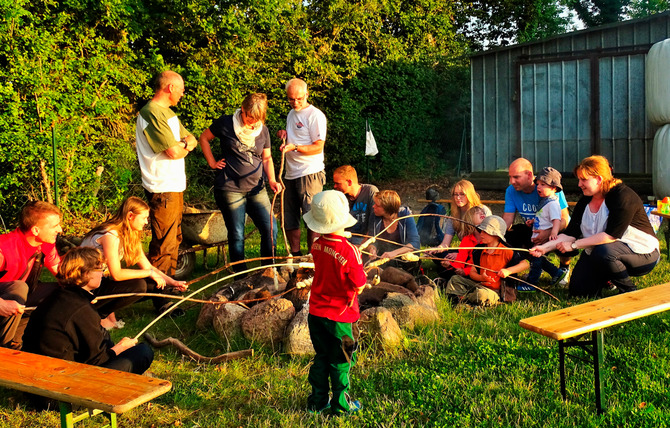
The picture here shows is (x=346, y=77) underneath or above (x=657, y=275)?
above

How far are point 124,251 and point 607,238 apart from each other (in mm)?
4020

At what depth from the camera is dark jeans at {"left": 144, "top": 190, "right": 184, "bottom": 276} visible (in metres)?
5.68

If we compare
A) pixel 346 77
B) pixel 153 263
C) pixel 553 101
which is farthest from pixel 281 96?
pixel 153 263

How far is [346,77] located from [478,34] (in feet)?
24.0

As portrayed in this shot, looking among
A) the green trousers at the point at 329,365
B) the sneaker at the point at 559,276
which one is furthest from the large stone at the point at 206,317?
the sneaker at the point at 559,276

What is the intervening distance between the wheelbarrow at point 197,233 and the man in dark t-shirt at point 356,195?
1.45 metres

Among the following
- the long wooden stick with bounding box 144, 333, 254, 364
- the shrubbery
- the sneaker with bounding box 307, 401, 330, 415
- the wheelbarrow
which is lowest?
the sneaker with bounding box 307, 401, 330, 415

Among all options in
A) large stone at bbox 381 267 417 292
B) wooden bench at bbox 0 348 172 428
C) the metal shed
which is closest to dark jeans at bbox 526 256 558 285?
large stone at bbox 381 267 417 292

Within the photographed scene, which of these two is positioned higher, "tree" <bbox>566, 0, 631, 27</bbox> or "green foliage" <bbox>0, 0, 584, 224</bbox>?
"tree" <bbox>566, 0, 631, 27</bbox>

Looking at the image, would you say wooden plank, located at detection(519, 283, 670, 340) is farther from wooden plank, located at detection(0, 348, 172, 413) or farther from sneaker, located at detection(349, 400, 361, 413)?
wooden plank, located at detection(0, 348, 172, 413)

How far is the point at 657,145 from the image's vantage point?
10.0 metres

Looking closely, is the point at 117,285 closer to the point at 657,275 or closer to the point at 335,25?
the point at 657,275

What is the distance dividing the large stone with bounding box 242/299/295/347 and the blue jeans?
1334 millimetres

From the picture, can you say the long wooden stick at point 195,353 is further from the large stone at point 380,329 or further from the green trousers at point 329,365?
the green trousers at point 329,365
